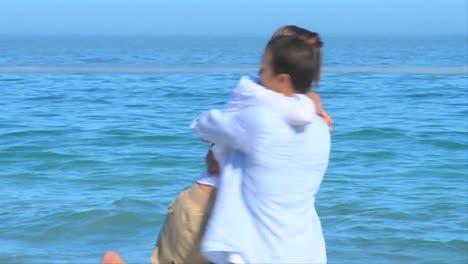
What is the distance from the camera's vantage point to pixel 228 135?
2.64 metres

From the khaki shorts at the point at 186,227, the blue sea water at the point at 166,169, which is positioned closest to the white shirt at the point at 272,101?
the khaki shorts at the point at 186,227

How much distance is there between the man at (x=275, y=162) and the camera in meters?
2.63

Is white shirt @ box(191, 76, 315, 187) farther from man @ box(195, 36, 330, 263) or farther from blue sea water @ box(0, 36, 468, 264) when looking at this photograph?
blue sea water @ box(0, 36, 468, 264)

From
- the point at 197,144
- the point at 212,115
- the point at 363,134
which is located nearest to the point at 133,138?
the point at 197,144

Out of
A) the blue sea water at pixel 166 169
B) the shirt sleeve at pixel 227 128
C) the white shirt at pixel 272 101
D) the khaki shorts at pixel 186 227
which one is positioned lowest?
the blue sea water at pixel 166 169

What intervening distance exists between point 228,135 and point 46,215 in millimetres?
4782

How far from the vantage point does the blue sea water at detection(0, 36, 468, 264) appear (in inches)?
260

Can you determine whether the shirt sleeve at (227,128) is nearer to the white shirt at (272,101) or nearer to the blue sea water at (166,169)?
the white shirt at (272,101)

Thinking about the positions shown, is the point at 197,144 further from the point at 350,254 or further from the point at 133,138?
the point at 350,254

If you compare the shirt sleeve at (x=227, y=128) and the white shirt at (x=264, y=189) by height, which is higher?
the shirt sleeve at (x=227, y=128)

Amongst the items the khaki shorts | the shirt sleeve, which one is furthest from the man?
the khaki shorts

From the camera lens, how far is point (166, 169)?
9.42m

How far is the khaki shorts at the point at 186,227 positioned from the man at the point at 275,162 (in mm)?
110

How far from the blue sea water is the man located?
3458 millimetres
